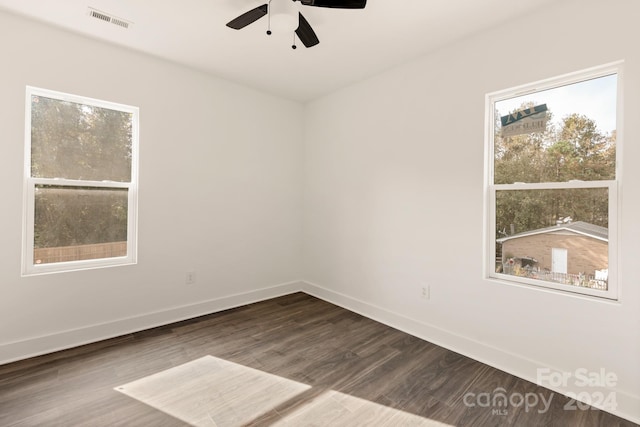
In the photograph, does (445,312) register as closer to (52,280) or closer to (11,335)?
(52,280)

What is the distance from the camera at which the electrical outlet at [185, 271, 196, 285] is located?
3.29 metres

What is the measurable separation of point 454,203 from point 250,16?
220 cm

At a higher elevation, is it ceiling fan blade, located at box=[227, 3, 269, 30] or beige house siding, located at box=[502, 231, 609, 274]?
ceiling fan blade, located at box=[227, 3, 269, 30]

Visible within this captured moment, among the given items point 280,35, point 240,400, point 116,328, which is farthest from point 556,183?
point 116,328

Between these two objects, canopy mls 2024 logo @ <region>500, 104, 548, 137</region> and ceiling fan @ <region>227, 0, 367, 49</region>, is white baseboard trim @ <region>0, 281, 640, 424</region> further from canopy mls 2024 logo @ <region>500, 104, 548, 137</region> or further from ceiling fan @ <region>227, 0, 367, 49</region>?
ceiling fan @ <region>227, 0, 367, 49</region>

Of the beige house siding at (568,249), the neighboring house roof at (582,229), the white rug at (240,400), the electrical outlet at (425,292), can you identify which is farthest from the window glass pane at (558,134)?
the white rug at (240,400)

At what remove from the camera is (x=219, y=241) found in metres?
3.54

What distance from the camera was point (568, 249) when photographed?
2.16 meters

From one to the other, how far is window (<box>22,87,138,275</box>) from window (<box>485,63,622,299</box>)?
3402 millimetres

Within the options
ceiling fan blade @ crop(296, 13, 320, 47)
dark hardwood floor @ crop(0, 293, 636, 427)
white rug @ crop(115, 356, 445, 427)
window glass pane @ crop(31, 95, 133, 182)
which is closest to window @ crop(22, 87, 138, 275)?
window glass pane @ crop(31, 95, 133, 182)

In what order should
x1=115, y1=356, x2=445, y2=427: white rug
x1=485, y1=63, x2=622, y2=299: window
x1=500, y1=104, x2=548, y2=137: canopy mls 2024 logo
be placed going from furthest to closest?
x1=500, y1=104, x2=548, y2=137: canopy mls 2024 logo < x1=485, y1=63, x2=622, y2=299: window < x1=115, y1=356, x2=445, y2=427: white rug

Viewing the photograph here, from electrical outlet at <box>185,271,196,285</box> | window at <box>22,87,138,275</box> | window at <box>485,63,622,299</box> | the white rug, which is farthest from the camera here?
electrical outlet at <box>185,271,196,285</box>

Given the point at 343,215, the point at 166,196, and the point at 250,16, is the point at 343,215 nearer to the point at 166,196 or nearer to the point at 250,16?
the point at 166,196

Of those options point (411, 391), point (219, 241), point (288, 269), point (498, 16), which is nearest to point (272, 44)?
point (498, 16)
